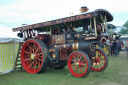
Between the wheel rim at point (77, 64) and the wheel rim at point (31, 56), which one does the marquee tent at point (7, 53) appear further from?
the wheel rim at point (77, 64)

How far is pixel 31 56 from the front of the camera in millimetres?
6117

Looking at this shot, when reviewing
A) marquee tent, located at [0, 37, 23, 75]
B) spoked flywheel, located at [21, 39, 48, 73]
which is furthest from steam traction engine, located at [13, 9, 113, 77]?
marquee tent, located at [0, 37, 23, 75]

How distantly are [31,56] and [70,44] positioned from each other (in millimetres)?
1851

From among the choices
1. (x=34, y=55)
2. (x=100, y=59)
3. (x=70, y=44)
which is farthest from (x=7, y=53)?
(x=100, y=59)

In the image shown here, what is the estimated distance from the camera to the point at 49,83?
436cm

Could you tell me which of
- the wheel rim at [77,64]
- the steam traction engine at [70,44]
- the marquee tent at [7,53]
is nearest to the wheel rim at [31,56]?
the steam traction engine at [70,44]

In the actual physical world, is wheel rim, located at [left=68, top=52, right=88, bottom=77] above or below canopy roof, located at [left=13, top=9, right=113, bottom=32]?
below

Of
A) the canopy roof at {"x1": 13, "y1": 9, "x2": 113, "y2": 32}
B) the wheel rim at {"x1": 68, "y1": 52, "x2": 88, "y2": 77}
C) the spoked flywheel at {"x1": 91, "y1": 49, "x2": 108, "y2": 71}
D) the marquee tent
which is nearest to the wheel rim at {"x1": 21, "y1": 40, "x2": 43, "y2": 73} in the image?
the marquee tent

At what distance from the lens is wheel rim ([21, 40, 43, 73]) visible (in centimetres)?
603

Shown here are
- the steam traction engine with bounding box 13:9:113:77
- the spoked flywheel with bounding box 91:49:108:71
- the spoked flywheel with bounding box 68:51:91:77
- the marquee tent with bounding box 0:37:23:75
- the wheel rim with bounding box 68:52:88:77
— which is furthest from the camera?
the marquee tent with bounding box 0:37:23:75

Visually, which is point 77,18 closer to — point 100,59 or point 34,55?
point 100,59

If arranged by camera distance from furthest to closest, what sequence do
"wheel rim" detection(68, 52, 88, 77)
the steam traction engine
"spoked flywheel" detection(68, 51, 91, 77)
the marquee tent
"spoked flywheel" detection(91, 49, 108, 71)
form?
the marquee tent
"spoked flywheel" detection(91, 49, 108, 71)
the steam traction engine
"wheel rim" detection(68, 52, 88, 77)
"spoked flywheel" detection(68, 51, 91, 77)

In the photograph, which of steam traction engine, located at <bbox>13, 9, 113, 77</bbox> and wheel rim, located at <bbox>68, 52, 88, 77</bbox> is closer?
wheel rim, located at <bbox>68, 52, 88, 77</bbox>

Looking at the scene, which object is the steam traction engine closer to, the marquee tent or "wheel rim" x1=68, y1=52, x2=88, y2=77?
"wheel rim" x1=68, y1=52, x2=88, y2=77
